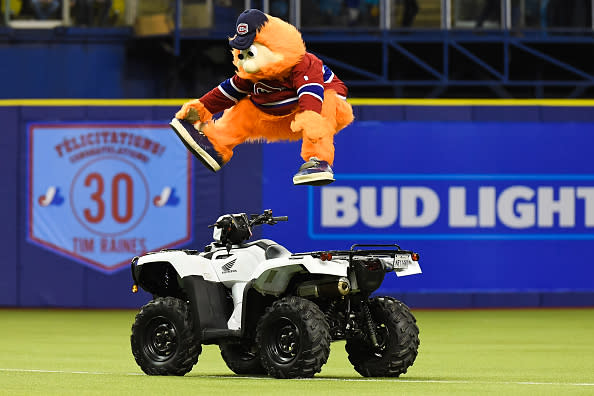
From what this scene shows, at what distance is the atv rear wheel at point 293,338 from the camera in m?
9.71

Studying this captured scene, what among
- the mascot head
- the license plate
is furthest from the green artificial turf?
the mascot head

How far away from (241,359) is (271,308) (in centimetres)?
121

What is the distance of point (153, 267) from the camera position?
1090 centimetres

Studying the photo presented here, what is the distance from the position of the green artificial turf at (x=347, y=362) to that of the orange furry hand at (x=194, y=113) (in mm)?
1809

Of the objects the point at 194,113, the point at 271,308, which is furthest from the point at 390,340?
the point at 194,113

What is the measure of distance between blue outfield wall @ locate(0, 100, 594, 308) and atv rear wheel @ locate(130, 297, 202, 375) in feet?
30.6

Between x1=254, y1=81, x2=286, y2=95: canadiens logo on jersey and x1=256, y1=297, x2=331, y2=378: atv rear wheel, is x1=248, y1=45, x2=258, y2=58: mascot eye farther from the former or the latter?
x1=256, y1=297, x2=331, y2=378: atv rear wheel

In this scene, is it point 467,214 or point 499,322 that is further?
point 467,214

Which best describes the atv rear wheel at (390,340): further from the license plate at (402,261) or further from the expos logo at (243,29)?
the expos logo at (243,29)

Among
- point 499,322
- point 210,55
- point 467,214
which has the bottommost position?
point 499,322

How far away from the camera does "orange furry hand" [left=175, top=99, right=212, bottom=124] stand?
945 centimetres

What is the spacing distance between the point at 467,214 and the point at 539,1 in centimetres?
748

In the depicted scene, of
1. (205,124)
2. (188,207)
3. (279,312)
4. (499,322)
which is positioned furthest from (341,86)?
(188,207)

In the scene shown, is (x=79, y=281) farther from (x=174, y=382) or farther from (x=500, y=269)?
(x=174, y=382)
